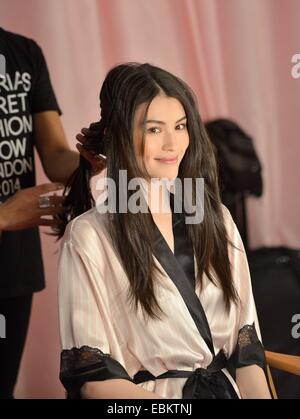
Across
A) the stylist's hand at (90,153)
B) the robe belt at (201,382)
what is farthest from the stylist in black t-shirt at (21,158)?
the robe belt at (201,382)

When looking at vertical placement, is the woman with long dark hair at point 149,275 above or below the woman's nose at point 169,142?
below

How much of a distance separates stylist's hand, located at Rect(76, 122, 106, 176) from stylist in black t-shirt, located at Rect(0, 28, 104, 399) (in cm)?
25

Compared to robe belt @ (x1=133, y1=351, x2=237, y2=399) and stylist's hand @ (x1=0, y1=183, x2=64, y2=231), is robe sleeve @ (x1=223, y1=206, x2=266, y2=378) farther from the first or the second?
stylist's hand @ (x1=0, y1=183, x2=64, y2=231)

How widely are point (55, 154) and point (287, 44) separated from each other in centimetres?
172

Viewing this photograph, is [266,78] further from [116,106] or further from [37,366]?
[116,106]

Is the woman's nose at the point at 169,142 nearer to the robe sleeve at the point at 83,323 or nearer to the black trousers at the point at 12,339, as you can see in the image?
the robe sleeve at the point at 83,323

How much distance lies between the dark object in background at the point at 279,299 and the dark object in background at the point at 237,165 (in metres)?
0.16

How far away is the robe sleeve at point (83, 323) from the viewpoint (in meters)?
1.52

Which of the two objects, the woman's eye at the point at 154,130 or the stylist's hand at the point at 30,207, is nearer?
the woman's eye at the point at 154,130

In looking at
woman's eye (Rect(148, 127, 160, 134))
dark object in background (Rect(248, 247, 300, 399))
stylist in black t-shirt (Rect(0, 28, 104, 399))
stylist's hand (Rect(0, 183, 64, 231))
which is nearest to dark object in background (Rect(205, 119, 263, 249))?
dark object in background (Rect(248, 247, 300, 399))

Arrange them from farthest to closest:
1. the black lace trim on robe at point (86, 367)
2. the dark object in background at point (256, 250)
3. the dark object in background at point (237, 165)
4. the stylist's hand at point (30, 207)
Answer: the dark object in background at point (237, 165)
the dark object in background at point (256, 250)
the stylist's hand at point (30, 207)
the black lace trim on robe at point (86, 367)

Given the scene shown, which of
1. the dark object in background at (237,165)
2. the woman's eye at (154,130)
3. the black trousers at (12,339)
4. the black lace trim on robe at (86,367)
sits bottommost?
the black trousers at (12,339)

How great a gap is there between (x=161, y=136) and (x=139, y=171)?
0.08 m

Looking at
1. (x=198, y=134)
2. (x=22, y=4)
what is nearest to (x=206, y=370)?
(x=198, y=134)
